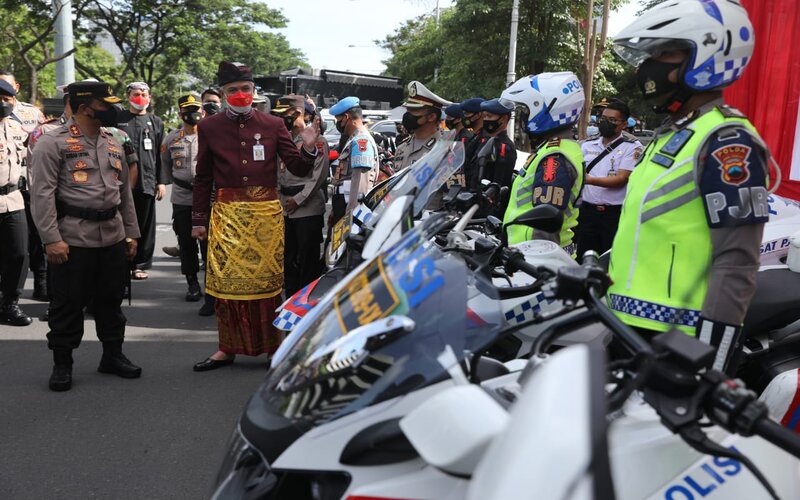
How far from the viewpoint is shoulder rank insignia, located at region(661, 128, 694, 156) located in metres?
2.17

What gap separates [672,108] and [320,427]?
1615mm

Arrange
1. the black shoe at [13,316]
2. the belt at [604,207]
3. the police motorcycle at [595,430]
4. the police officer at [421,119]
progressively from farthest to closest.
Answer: the police officer at [421,119], the belt at [604,207], the black shoe at [13,316], the police motorcycle at [595,430]

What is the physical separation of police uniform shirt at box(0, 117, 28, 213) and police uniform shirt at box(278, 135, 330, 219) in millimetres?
2191

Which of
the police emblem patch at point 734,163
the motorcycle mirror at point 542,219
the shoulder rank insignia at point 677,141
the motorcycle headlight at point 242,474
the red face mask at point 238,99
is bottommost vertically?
the motorcycle headlight at point 242,474

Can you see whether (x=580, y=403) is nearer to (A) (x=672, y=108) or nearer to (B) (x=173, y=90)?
(A) (x=672, y=108)

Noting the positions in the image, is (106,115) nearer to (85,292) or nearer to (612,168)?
(85,292)

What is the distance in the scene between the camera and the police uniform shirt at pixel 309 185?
598 cm

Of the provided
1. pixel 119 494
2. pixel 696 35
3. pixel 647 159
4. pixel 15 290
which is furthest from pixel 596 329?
pixel 15 290

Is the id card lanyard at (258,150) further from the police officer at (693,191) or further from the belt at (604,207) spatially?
the belt at (604,207)

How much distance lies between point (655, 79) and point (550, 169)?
1.25 m

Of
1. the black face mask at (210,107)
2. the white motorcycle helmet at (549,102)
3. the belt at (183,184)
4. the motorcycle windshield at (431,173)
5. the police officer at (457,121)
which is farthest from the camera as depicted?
the black face mask at (210,107)

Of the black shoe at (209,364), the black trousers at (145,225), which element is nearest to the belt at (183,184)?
the black trousers at (145,225)

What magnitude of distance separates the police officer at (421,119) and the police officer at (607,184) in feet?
4.70

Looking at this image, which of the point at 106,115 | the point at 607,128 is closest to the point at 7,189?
the point at 106,115
